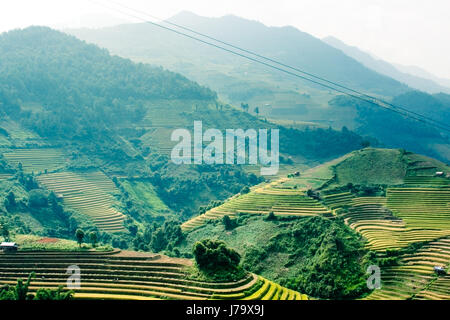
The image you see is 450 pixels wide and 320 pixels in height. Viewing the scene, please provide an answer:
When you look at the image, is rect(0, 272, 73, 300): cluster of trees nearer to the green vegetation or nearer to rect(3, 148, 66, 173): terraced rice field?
the green vegetation

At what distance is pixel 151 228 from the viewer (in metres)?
50.4

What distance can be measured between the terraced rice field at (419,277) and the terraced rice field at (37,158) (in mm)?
48386

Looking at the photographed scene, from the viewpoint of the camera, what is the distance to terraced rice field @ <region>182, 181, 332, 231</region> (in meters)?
42.6

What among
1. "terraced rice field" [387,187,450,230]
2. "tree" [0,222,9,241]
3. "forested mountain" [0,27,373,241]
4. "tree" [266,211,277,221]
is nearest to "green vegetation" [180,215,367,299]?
"tree" [266,211,277,221]

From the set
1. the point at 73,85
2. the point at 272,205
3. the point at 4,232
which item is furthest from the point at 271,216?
the point at 73,85

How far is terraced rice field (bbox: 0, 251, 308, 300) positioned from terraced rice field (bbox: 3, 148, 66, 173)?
34.3 meters

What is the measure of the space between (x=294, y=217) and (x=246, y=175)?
114ft

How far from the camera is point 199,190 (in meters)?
70.8

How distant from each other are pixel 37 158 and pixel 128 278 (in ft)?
144

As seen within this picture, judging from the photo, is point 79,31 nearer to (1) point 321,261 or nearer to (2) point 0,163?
(2) point 0,163

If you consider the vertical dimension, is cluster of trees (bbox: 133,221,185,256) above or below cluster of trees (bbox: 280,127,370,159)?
below

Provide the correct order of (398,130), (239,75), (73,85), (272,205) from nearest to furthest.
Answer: (272,205)
(73,85)
(398,130)
(239,75)

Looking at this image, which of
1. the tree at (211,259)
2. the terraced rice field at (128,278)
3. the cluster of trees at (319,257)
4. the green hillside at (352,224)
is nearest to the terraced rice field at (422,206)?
the green hillside at (352,224)

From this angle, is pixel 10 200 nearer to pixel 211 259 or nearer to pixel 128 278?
pixel 128 278
